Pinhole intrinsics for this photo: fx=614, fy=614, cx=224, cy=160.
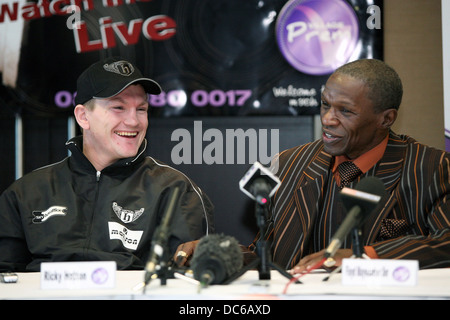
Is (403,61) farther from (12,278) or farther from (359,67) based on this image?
(12,278)

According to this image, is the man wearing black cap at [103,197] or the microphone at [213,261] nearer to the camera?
the microphone at [213,261]

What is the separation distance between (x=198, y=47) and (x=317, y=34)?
70 cm

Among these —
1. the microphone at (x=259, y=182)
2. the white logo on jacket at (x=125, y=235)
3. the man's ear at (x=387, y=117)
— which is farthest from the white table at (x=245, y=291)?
the man's ear at (x=387, y=117)

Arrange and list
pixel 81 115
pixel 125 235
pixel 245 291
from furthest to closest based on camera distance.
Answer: pixel 81 115, pixel 125 235, pixel 245 291

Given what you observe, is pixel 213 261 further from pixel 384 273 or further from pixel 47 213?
pixel 47 213

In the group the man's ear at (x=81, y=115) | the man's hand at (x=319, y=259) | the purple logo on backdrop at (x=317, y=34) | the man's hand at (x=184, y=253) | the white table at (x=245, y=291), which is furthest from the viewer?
the purple logo on backdrop at (x=317, y=34)

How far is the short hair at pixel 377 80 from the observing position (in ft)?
8.16

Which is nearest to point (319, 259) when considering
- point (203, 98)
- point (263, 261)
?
point (263, 261)

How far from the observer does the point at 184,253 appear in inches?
83.4

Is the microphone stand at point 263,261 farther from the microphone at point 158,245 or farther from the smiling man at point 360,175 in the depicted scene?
the smiling man at point 360,175

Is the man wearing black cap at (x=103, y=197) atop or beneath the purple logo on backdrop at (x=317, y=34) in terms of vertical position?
beneath

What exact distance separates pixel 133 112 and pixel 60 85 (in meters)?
1.30
